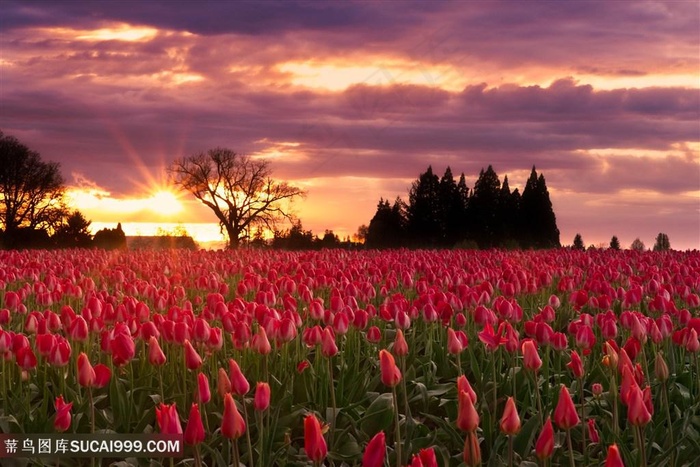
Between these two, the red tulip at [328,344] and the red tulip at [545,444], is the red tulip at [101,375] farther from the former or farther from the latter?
the red tulip at [545,444]

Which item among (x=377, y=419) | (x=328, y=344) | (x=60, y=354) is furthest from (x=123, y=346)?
(x=377, y=419)

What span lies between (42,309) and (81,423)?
16.4ft

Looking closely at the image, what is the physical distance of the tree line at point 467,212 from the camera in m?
51.7

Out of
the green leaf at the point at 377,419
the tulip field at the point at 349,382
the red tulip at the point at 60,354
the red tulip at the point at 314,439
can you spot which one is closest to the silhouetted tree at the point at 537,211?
the tulip field at the point at 349,382

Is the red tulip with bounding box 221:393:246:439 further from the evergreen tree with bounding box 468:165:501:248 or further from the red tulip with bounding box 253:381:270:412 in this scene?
the evergreen tree with bounding box 468:165:501:248

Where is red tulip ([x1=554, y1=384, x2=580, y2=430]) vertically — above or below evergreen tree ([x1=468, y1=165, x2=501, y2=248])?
below

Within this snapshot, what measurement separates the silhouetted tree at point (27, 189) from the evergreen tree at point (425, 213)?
2944 cm

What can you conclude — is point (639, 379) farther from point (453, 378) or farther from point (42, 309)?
point (42, 309)

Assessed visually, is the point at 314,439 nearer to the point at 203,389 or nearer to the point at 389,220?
the point at 203,389

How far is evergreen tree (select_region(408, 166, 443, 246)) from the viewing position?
51.8 meters

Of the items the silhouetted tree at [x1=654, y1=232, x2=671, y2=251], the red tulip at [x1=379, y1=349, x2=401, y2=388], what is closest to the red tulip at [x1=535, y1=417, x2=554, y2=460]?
the red tulip at [x1=379, y1=349, x2=401, y2=388]

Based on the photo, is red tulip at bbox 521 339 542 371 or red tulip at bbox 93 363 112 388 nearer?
red tulip at bbox 521 339 542 371

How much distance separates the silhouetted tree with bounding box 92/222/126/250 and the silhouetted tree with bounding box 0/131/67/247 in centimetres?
2030

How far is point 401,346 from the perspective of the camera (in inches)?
208
